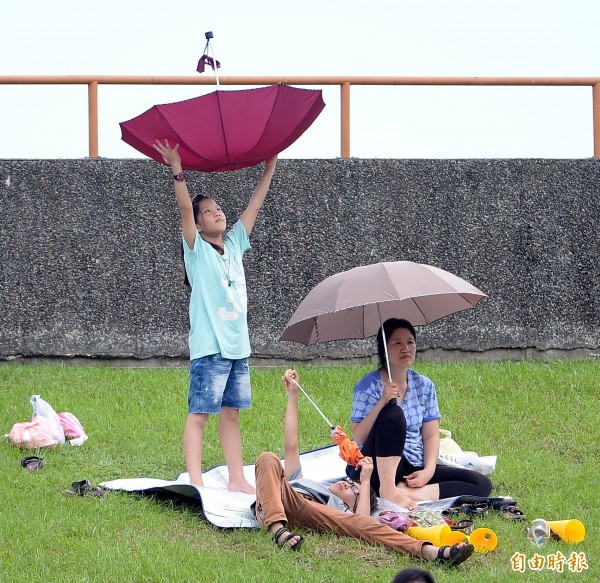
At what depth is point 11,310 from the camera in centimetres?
915

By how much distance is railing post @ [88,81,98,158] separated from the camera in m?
9.29

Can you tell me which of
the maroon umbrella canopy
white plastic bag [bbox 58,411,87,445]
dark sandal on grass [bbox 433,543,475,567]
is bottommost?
dark sandal on grass [bbox 433,543,475,567]

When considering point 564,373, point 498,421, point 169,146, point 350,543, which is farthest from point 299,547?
point 564,373

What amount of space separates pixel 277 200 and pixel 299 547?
497 cm

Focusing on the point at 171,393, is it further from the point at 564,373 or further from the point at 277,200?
the point at 564,373

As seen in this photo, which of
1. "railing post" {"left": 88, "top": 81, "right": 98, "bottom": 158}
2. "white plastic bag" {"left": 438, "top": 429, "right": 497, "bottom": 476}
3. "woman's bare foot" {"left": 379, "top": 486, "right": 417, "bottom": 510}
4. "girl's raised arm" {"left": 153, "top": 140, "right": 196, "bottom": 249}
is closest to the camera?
"woman's bare foot" {"left": 379, "top": 486, "right": 417, "bottom": 510}

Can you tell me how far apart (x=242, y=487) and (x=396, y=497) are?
96 cm

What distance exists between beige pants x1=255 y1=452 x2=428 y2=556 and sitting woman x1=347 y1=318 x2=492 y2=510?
0.51 metres

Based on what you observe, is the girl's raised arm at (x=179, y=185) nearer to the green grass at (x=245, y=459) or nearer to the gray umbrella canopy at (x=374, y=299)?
the gray umbrella canopy at (x=374, y=299)

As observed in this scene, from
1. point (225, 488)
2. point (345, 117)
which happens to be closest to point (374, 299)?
point (225, 488)

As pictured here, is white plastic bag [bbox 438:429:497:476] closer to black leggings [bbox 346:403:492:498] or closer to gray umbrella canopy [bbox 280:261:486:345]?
black leggings [bbox 346:403:492:498]

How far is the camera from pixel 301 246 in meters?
9.30

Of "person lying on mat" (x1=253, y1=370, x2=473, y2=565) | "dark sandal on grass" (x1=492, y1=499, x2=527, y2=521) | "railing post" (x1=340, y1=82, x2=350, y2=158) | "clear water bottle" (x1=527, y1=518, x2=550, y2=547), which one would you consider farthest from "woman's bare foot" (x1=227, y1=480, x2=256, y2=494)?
"railing post" (x1=340, y1=82, x2=350, y2=158)

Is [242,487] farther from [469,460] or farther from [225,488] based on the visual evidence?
[469,460]
